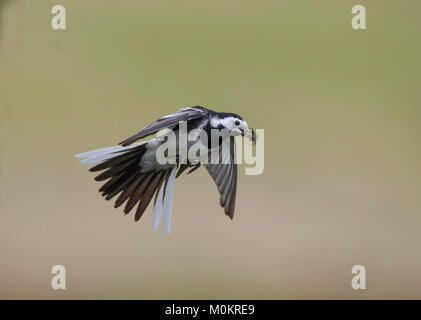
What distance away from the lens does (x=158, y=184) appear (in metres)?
1.82

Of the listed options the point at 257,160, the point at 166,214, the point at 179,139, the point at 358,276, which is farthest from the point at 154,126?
the point at 358,276

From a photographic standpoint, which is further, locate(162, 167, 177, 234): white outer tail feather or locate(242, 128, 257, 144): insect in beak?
locate(162, 167, 177, 234): white outer tail feather

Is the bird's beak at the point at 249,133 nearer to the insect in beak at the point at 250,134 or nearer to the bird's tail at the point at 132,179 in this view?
the insect in beak at the point at 250,134

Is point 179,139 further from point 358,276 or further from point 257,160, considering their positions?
point 358,276

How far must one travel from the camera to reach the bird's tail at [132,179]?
1623 mm

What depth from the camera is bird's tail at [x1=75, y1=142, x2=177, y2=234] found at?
162 centimetres

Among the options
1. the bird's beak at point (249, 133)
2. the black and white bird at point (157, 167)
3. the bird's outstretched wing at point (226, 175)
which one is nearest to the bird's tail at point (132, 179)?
the black and white bird at point (157, 167)

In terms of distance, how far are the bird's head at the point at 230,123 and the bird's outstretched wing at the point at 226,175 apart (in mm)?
214

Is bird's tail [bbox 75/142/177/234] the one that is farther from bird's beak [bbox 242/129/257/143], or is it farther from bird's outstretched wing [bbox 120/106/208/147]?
bird's beak [bbox 242/129/257/143]

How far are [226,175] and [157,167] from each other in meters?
0.26

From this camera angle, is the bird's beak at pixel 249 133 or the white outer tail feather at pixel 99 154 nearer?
the white outer tail feather at pixel 99 154

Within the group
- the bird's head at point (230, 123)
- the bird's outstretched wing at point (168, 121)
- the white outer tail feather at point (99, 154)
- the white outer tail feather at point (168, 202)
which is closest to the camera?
the bird's outstretched wing at point (168, 121)

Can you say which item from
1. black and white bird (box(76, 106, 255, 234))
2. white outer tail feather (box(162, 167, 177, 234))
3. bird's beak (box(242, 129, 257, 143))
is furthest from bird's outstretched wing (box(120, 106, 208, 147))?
white outer tail feather (box(162, 167, 177, 234))

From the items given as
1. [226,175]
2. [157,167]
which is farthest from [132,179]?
[226,175]
